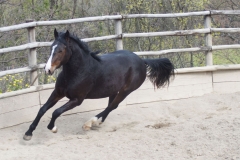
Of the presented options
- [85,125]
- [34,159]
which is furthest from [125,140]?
[34,159]

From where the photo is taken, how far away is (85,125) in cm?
659

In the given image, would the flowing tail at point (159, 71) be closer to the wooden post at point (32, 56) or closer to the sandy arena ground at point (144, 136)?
the sandy arena ground at point (144, 136)

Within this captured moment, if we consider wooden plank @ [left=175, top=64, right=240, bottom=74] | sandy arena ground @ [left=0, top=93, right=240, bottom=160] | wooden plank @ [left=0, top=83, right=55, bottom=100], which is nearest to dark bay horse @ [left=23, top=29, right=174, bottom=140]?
sandy arena ground @ [left=0, top=93, right=240, bottom=160]

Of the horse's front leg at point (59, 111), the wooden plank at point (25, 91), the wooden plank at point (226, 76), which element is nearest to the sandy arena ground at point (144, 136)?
the horse's front leg at point (59, 111)

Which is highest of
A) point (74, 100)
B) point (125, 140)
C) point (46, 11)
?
point (46, 11)

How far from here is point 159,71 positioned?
293 inches

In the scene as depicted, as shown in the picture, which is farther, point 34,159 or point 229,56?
point 229,56

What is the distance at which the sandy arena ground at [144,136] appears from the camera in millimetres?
5496

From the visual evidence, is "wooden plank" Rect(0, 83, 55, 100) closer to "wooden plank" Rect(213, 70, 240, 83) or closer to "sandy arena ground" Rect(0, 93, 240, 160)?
"sandy arena ground" Rect(0, 93, 240, 160)

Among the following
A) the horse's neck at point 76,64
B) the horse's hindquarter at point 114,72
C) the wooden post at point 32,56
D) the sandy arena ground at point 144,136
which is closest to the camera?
the sandy arena ground at point 144,136

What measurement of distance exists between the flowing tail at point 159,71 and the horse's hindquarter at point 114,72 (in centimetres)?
41

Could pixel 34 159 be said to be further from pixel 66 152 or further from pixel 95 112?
pixel 95 112

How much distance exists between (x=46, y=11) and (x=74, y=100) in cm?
488

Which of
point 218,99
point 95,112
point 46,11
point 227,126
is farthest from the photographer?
point 46,11
